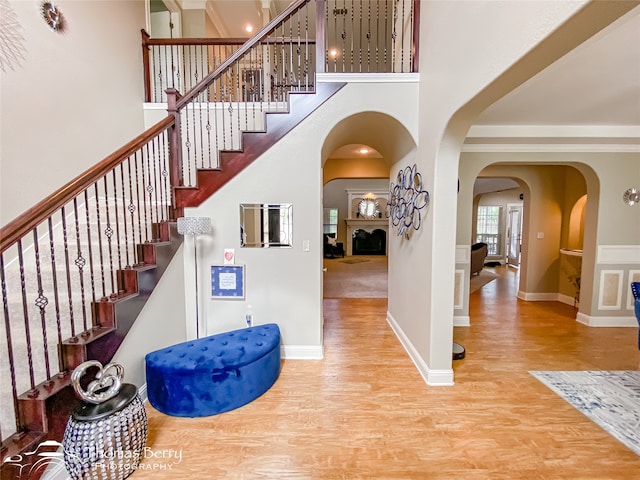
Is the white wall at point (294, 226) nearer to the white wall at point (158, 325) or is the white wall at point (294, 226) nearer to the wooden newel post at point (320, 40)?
the white wall at point (158, 325)

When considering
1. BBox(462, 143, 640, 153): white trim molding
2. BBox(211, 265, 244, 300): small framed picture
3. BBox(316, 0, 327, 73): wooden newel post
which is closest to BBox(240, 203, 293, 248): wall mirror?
BBox(211, 265, 244, 300): small framed picture

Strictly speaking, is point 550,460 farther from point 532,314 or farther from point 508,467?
point 532,314

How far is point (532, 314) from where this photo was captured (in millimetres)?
4227

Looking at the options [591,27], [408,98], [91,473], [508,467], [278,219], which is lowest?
[508,467]

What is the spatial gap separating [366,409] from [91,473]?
175cm

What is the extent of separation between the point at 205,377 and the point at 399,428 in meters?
1.50

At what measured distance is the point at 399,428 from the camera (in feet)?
6.26

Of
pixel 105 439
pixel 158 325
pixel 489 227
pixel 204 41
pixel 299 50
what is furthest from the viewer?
pixel 489 227

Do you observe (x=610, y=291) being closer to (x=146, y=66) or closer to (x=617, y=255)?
(x=617, y=255)

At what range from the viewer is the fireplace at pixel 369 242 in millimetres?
11586

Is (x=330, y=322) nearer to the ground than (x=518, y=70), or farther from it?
nearer to the ground

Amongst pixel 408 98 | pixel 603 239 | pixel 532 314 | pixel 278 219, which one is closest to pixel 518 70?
pixel 408 98

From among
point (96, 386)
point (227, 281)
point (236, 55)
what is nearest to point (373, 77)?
point (236, 55)

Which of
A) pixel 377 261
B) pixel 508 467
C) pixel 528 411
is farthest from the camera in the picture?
pixel 377 261
